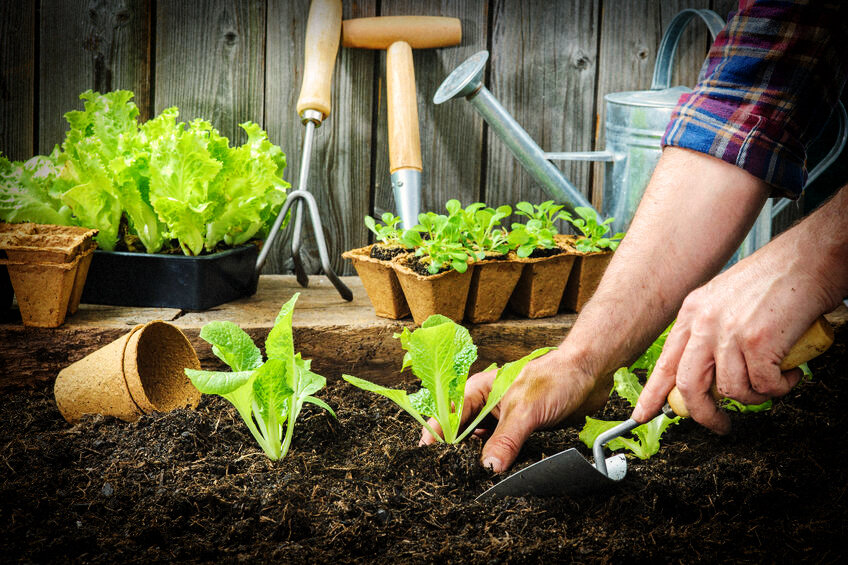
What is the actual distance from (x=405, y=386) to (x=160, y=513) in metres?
0.53

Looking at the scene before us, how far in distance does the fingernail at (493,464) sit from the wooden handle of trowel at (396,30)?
3.45 feet

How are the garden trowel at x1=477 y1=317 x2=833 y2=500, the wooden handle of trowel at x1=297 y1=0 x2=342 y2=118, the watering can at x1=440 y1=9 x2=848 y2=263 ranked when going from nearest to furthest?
the garden trowel at x1=477 y1=317 x2=833 y2=500
the watering can at x1=440 y1=9 x2=848 y2=263
the wooden handle of trowel at x1=297 y1=0 x2=342 y2=118

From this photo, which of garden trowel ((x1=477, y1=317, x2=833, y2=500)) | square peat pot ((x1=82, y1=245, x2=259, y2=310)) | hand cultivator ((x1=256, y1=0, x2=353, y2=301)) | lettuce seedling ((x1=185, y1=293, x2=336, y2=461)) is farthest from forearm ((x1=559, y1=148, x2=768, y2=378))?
square peat pot ((x1=82, y1=245, x2=259, y2=310))

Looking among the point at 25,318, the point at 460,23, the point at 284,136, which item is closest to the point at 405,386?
the point at 25,318

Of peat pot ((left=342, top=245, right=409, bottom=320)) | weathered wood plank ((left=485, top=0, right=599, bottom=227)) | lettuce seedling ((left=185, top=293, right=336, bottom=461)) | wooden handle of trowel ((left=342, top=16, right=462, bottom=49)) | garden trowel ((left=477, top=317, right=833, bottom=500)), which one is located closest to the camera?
garden trowel ((left=477, top=317, right=833, bottom=500))

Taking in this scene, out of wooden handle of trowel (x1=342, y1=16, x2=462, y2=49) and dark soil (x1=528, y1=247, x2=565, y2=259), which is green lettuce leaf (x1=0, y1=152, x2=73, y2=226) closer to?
wooden handle of trowel (x1=342, y1=16, x2=462, y2=49)

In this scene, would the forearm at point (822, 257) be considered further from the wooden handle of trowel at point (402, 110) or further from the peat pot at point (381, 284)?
the wooden handle of trowel at point (402, 110)

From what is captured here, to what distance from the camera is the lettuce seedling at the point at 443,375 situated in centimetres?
89

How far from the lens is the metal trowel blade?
81 centimetres

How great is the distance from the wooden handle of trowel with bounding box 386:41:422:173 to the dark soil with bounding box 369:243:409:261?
0.22 metres

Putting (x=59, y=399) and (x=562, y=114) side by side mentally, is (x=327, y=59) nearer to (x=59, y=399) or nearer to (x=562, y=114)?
(x=562, y=114)

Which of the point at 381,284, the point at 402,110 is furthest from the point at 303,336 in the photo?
the point at 402,110

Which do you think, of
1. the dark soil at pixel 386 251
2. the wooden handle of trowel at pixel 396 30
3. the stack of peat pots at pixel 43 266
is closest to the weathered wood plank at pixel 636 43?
the wooden handle of trowel at pixel 396 30

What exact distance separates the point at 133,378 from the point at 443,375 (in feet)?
1.45
